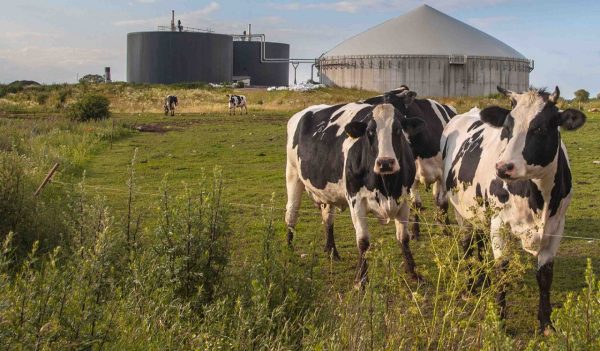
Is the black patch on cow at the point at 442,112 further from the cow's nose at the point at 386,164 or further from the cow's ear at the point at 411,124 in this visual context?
the cow's nose at the point at 386,164

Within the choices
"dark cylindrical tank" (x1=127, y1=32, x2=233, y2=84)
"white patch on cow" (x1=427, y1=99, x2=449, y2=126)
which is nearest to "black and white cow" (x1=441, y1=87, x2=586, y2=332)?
"white patch on cow" (x1=427, y1=99, x2=449, y2=126)

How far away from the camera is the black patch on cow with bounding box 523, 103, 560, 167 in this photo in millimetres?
5844

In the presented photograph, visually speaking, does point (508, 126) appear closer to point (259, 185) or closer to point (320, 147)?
point (320, 147)

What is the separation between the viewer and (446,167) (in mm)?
8211

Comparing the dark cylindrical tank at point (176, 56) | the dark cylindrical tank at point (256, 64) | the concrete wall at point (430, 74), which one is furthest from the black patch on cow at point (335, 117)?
the dark cylindrical tank at point (256, 64)

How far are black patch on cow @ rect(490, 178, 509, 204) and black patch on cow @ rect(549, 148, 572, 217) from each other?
1.25 feet

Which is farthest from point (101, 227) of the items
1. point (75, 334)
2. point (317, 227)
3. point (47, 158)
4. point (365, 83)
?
point (365, 83)

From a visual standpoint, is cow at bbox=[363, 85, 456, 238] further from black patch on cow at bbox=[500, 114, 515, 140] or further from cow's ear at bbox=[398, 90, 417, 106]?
black patch on cow at bbox=[500, 114, 515, 140]

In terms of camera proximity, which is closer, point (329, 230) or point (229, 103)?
point (329, 230)

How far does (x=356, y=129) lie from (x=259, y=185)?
642 centimetres

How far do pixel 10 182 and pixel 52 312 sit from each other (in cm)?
412

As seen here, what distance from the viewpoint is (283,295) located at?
210 inches

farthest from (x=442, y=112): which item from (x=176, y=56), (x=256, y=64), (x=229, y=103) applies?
(x=256, y=64)

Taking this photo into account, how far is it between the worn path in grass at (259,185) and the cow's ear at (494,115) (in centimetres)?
135
